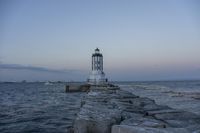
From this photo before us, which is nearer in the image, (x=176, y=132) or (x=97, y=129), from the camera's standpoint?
(x=176, y=132)

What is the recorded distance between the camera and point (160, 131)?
4672mm

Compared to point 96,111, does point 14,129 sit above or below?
below

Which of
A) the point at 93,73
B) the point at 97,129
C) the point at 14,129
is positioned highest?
the point at 93,73

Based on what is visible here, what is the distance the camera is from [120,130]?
506cm

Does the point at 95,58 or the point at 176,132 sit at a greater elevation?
the point at 95,58

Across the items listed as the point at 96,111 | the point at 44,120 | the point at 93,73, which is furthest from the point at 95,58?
the point at 96,111

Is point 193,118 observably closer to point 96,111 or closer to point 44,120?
point 96,111

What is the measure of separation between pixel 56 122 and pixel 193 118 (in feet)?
21.2

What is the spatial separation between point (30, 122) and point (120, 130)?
26.4 feet

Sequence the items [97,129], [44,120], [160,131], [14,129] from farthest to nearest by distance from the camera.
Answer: [44,120], [14,129], [97,129], [160,131]

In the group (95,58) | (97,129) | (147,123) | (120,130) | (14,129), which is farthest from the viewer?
(95,58)

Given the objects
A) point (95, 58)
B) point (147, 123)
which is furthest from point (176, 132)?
point (95, 58)

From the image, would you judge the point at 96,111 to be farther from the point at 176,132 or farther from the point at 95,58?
the point at 95,58

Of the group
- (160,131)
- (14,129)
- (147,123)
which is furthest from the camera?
(14,129)
